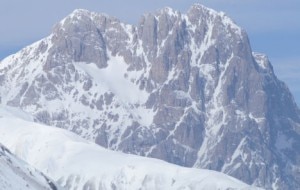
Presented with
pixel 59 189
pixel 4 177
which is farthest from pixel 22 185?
pixel 59 189

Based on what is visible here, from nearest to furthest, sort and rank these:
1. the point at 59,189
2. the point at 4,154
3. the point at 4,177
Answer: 1. the point at 4,177
2. the point at 4,154
3. the point at 59,189

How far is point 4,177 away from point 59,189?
27693 mm

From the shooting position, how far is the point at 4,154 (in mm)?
177375

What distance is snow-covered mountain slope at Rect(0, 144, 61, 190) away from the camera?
165m

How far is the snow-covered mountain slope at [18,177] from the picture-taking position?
540 ft

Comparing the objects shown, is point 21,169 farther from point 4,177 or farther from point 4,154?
point 4,177

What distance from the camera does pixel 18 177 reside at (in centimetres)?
17100

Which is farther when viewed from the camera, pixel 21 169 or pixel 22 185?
pixel 21 169

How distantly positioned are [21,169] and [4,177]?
14019 millimetres

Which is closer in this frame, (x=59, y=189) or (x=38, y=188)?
(x=38, y=188)

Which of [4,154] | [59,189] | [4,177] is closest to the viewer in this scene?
[4,177]

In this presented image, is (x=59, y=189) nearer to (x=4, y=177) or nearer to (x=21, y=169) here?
(x=21, y=169)

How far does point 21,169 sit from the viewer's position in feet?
587

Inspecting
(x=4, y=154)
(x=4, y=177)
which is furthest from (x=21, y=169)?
(x=4, y=177)
